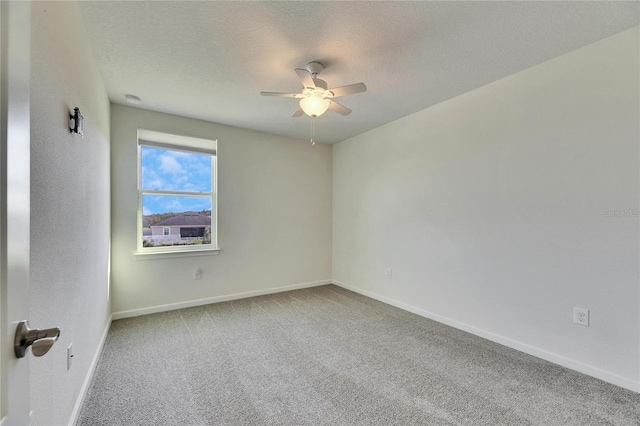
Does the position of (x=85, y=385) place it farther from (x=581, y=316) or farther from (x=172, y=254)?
(x=581, y=316)

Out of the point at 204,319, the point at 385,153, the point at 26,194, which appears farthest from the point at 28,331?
the point at 385,153

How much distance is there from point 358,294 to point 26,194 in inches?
155

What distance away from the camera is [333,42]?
203cm

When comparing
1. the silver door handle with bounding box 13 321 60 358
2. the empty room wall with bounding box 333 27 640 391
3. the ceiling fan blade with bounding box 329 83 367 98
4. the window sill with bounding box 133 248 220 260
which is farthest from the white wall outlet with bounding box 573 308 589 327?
the window sill with bounding box 133 248 220 260

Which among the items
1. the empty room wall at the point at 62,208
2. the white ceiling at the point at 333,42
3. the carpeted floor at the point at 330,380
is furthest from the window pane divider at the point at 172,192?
the carpeted floor at the point at 330,380

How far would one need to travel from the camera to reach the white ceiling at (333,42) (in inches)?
68.4

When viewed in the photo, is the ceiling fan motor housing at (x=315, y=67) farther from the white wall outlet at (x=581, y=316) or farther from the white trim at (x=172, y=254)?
the white wall outlet at (x=581, y=316)

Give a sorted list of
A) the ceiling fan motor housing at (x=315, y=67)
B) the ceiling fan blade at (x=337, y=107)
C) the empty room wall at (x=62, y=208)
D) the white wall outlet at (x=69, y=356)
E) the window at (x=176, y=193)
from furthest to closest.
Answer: the window at (x=176, y=193), the ceiling fan blade at (x=337, y=107), the ceiling fan motor housing at (x=315, y=67), the white wall outlet at (x=69, y=356), the empty room wall at (x=62, y=208)

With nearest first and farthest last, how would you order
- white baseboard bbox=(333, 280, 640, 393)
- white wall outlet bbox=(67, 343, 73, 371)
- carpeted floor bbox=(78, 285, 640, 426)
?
1. white wall outlet bbox=(67, 343, 73, 371)
2. carpeted floor bbox=(78, 285, 640, 426)
3. white baseboard bbox=(333, 280, 640, 393)

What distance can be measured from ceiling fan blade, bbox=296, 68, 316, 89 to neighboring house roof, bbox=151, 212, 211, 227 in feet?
7.89

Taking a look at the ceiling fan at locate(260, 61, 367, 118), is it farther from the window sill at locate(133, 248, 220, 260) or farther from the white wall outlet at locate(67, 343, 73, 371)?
the window sill at locate(133, 248, 220, 260)

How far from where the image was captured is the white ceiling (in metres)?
1.74

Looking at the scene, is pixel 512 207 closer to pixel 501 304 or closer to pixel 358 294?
pixel 501 304

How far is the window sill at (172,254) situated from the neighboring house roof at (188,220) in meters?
0.37
